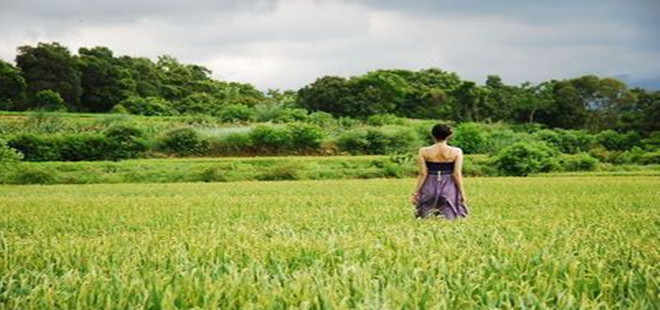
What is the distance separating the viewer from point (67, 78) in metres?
82.2

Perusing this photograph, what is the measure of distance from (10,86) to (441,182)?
260 ft

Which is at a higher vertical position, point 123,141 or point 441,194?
point 441,194

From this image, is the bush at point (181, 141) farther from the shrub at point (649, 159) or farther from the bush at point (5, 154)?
the shrub at point (649, 159)

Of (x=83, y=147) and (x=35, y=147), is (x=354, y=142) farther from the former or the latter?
(x=35, y=147)

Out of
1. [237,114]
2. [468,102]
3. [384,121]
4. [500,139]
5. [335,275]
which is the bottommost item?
[500,139]

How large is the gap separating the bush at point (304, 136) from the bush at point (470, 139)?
552 inches

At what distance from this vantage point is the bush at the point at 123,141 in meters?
48.3

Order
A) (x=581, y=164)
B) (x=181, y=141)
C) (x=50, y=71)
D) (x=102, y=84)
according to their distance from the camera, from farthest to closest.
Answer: (x=102, y=84)
(x=50, y=71)
(x=181, y=141)
(x=581, y=164)

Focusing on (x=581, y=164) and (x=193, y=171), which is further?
(x=581, y=164)

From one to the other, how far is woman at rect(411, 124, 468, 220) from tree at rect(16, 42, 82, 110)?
256ft

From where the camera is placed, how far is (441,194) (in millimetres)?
10883

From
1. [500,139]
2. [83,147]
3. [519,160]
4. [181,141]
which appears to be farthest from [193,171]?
[500,139]

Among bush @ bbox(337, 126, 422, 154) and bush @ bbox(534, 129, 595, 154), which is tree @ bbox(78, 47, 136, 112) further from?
bush @ bbox(534, 129, 595, 154)

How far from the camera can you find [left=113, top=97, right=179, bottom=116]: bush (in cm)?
7919
